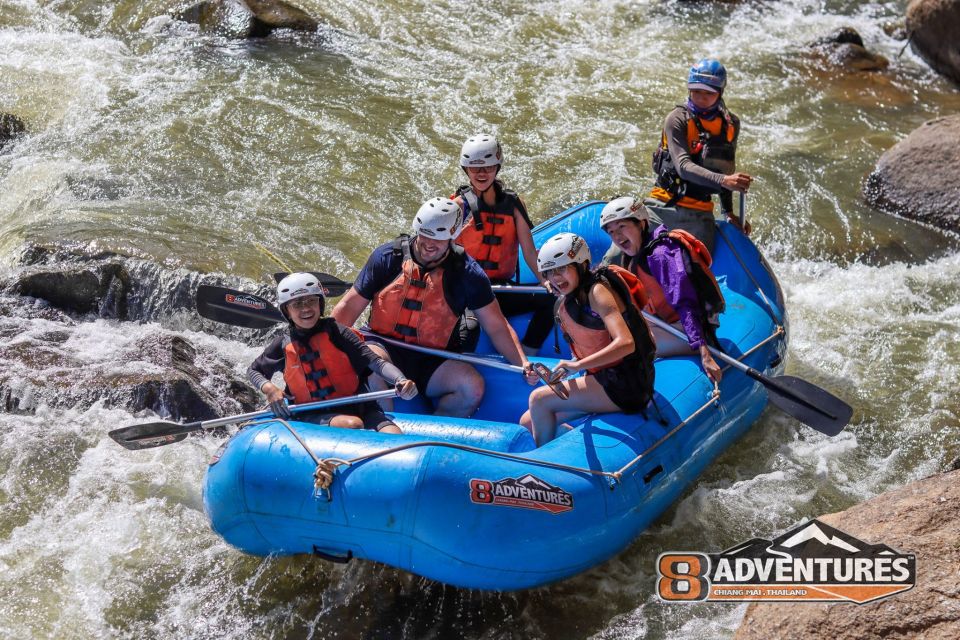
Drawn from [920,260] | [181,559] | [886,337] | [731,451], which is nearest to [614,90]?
[920,260]

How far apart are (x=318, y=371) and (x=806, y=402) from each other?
2.47 metres

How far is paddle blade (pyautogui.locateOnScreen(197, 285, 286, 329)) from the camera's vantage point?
18.7 ft

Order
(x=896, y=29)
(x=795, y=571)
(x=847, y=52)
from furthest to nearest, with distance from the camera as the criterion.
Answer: (x=896, y=29)
(x=847, y=52)
(x=795, y=571)

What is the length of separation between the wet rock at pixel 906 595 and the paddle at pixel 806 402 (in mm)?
890

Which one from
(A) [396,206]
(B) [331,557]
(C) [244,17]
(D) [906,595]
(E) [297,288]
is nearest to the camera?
(D) [906,595]

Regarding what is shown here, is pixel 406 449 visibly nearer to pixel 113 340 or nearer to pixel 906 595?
pixel 906 595

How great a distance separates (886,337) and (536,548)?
4012 millimetres

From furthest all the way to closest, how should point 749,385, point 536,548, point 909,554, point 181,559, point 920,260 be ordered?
1. point 920,260
2. point 749,385
3. point 181,559
4. point 536,548
5. point 909,554

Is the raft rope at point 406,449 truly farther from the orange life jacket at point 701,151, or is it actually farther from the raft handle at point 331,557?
the orange life jacket at point 701,151

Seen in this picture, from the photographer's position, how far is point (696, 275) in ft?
17.4

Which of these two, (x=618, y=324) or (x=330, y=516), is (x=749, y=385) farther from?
(x=330, y=516)

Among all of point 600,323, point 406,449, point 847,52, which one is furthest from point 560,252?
point 847,52

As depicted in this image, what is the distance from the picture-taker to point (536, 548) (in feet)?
14.4

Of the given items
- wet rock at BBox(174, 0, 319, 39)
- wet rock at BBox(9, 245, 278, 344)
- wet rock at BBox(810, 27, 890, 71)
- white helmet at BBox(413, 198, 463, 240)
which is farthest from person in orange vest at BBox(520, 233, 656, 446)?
wet rock at BBox(810, 27, 890, 71)
